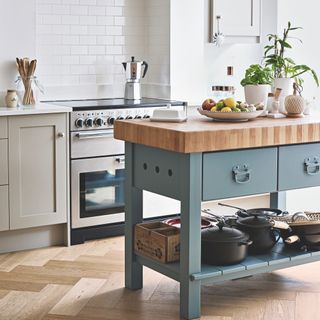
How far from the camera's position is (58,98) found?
6305 millimetres

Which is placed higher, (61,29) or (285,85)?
(61,29)

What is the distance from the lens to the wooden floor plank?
14.0 feet

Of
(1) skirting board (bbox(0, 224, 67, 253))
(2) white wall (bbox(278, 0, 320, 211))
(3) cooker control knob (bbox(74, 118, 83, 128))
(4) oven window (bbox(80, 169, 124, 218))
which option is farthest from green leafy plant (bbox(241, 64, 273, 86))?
(2) white wall (bbox(278, 0, 320, 211))

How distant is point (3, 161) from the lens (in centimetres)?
529

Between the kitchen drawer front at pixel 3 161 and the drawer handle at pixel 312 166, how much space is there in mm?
2202

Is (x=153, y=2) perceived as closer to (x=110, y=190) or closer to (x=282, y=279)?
(x=110, y=190)

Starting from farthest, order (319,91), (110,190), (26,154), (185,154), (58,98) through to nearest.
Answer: (319,91) → (58,98) → (110,190) → (26,154) → (185,154)

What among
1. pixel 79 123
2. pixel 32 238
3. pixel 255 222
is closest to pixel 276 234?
pixel 255 222

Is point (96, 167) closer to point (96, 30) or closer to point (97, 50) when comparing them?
point (97, 50)

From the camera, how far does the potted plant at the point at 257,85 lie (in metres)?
4.81

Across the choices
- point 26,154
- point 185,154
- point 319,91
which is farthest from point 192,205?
point 319,91

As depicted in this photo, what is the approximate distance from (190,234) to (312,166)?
0.97m

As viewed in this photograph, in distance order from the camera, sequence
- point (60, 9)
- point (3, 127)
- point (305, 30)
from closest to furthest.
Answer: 1. point (3, 127)
2. point (60, 9)
3. point (305, 30)

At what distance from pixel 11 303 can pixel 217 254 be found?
129cm
